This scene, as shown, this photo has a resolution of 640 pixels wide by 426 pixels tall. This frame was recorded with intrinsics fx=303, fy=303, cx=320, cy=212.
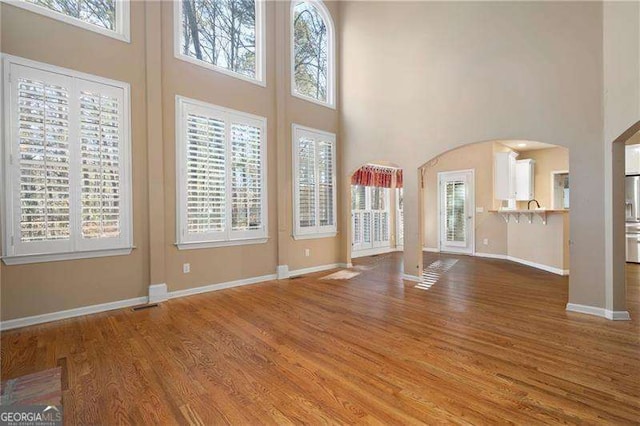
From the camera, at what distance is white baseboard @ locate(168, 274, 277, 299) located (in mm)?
4137

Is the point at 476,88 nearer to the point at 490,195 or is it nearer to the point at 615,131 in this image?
the point at 615,131

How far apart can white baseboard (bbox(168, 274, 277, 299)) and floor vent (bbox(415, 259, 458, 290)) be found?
2.46 m

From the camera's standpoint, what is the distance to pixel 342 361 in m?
2.37

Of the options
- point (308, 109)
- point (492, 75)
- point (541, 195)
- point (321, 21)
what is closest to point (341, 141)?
point (308, 109)

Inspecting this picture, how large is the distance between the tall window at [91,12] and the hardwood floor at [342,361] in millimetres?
3323

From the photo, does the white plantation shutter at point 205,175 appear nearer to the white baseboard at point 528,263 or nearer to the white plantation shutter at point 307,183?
the white plantation shutter at point 307,183

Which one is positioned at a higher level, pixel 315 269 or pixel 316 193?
pixel 316 193

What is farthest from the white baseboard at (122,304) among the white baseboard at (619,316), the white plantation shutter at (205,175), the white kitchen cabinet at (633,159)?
the white kitchen cabinet at (633,159)

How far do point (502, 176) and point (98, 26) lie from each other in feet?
27.1

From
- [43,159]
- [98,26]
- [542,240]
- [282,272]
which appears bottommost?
[282,272]

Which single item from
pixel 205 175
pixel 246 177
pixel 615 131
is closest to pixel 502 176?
pixel 615 131

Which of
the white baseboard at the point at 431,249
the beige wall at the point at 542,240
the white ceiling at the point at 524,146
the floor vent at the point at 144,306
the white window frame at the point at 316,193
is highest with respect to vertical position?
the white ceiling at the point at 524,146

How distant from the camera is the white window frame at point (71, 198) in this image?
3.02m

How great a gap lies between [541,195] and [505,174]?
60.5 inches
